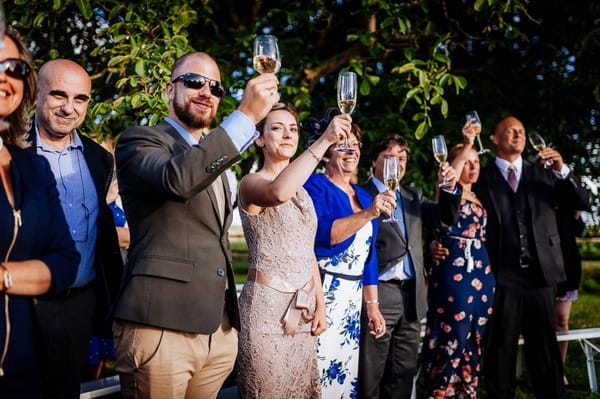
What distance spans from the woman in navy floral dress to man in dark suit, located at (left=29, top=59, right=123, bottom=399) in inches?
104

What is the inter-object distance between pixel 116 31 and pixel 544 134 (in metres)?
4.67

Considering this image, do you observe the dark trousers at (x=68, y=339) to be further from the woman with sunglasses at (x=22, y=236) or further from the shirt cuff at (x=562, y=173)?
the shirt cuff at (x=562, y=173)

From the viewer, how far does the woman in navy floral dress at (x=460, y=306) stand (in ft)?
14.7

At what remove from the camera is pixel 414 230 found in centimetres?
445

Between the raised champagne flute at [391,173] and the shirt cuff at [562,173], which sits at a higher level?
the shirt cuff at [562,173]

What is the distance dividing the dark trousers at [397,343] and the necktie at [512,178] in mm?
1344

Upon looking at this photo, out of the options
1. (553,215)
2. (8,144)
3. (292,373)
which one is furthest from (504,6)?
(8,144)

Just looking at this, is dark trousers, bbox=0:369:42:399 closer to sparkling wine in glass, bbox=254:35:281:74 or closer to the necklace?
sparkling wine in glass, bbox=254:35:281:74

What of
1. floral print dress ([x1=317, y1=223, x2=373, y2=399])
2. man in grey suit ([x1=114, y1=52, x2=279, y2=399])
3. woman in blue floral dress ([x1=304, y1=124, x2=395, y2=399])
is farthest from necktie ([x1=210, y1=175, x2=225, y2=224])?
floral print dress ([x1=317, y1=223, x2=373, y2=399])

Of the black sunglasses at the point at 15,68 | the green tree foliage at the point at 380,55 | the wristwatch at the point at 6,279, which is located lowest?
the wristwatch at the point at 6,279

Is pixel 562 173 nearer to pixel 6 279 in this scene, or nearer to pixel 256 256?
pixel 256 256

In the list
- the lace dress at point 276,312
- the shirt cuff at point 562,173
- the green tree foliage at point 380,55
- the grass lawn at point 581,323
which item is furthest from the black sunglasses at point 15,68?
the grass lawn at point 581,323

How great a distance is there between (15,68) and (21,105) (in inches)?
7.1

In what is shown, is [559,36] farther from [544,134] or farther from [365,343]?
[365,343]
